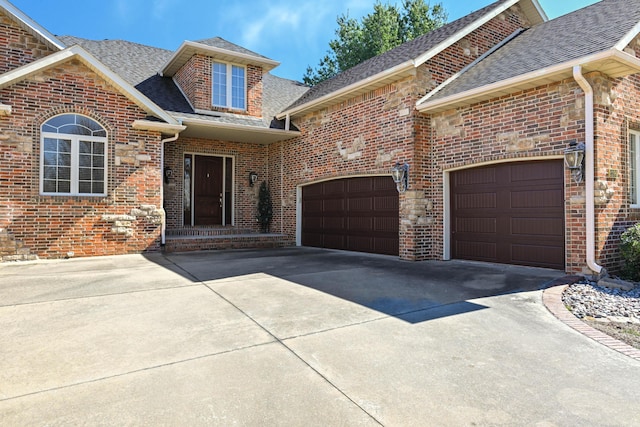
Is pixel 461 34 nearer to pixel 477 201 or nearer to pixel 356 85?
pixel 356 85

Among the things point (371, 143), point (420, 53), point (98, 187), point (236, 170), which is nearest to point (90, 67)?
point (98, 187)

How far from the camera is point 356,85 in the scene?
9438 millimetres

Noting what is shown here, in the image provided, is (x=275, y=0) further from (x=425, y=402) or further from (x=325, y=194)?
(x=425, y=402)

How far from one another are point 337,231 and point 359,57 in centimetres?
1670

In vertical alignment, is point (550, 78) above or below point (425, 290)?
above

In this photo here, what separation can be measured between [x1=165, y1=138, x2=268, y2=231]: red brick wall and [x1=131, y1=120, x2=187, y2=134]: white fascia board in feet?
6.60

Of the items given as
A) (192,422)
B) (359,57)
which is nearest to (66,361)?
(192,422)

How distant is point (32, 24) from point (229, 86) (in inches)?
198

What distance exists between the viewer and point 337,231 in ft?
36.3

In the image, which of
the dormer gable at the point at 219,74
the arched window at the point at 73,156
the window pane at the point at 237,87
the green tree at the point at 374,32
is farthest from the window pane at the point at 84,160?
the green tree at the point at 374,32

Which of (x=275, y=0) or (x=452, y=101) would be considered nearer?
(x=452, y=101)

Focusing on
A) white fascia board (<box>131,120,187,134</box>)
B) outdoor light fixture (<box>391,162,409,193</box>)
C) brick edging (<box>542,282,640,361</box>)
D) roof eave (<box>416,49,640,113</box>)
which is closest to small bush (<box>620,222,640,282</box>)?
brick edging (<box>542,282,640,361</box>)

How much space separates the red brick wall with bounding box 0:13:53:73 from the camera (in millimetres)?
9117

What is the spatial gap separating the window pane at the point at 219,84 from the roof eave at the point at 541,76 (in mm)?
6495
